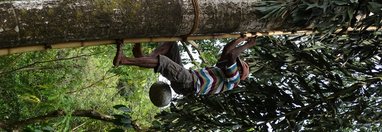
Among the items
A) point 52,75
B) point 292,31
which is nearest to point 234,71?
point 292,31

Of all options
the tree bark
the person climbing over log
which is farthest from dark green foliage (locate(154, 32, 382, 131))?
the tree bark

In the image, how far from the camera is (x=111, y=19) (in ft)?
6.81

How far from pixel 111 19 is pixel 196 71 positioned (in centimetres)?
118

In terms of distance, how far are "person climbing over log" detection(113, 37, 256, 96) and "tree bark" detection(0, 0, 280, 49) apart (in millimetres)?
322

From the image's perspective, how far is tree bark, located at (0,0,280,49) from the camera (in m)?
1.86

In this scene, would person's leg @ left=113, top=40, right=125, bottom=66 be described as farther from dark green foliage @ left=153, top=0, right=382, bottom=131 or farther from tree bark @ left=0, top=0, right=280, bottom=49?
dark green foliage @ left=153, top=0, right=382, bottom=131

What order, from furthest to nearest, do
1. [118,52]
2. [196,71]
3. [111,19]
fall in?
[196,71]
[118,52]
[111,19]

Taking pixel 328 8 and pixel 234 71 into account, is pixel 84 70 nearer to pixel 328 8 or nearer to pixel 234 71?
pixel 234 71

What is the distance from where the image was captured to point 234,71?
315 centimetres

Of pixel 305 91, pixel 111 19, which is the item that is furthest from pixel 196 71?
pixel 111 19

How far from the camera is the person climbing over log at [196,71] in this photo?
2715mm

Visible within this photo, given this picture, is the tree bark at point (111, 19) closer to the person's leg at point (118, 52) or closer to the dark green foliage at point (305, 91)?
the person's leg at point (118, 52)

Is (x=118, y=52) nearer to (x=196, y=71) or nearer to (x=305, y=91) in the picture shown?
(x=196, y=71)

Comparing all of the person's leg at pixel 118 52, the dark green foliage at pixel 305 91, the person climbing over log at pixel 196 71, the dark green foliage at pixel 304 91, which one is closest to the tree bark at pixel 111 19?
the person's leg at pixel 118 52
